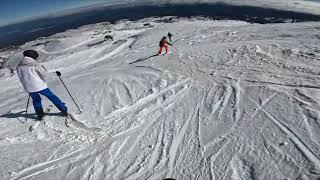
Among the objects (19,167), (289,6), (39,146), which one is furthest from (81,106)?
(289,6)

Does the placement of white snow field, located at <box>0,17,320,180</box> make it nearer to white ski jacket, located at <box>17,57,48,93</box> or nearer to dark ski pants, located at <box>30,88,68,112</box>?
dark ski pants, located at <box>30,88,68,112</box>

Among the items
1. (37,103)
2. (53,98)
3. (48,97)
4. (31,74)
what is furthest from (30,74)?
(37,103)

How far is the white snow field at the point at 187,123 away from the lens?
23.4 feet

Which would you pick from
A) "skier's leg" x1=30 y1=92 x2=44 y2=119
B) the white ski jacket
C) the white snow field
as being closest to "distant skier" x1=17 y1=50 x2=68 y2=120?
the white ski jacket

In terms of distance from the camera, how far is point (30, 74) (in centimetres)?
950

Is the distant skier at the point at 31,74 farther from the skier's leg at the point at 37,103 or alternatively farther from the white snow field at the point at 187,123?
the white snow field at the point at 187,123

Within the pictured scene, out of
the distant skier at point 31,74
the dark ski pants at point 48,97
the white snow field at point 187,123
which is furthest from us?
the dark ski pants at point 48,97

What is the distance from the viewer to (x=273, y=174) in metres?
6.39

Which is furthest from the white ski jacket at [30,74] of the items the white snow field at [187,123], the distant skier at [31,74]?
the white snow field at [187,123]

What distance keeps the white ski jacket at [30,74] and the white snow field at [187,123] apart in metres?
1.30

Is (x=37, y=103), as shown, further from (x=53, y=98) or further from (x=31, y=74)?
(x=31, y=74)

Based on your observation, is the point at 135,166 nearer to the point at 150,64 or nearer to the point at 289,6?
the point at 150,64

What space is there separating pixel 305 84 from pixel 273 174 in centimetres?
474

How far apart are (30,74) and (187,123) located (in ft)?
15.6
